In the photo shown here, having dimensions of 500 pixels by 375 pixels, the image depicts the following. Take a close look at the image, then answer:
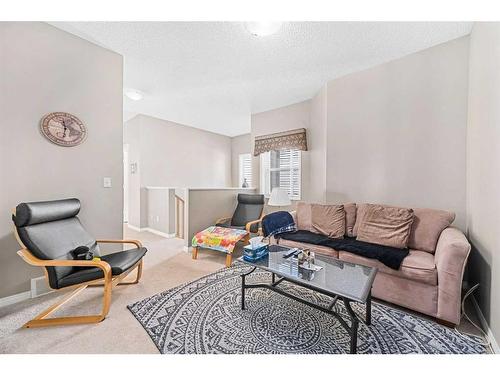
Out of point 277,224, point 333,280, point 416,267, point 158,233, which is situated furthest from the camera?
point 158,233

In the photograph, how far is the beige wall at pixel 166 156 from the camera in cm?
498

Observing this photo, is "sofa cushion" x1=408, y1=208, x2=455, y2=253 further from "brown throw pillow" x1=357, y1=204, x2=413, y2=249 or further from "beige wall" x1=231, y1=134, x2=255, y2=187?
"beige wall" x1=231, y1=134, x2=255, y2=187

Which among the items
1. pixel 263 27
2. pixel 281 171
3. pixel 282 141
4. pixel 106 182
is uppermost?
pixel 263 27

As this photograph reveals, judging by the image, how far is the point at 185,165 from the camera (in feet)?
18.9

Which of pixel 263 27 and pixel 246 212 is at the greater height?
pixel 263 27

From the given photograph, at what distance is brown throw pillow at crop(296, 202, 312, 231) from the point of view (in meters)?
2.93

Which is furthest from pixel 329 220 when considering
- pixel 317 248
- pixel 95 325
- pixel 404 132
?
pixel 95 325

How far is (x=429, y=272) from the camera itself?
1688 millimetres

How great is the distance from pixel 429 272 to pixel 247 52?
2.78m

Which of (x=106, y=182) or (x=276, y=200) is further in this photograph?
(x=276, y=200)

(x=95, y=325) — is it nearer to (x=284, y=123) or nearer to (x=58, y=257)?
(x=58, y=257)

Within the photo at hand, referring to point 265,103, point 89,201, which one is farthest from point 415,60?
point 89,201

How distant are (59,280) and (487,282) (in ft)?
10.9

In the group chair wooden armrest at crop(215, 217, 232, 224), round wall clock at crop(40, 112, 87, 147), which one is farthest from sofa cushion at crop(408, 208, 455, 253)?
round wall clock at crop(40, 112, 87, 147)
